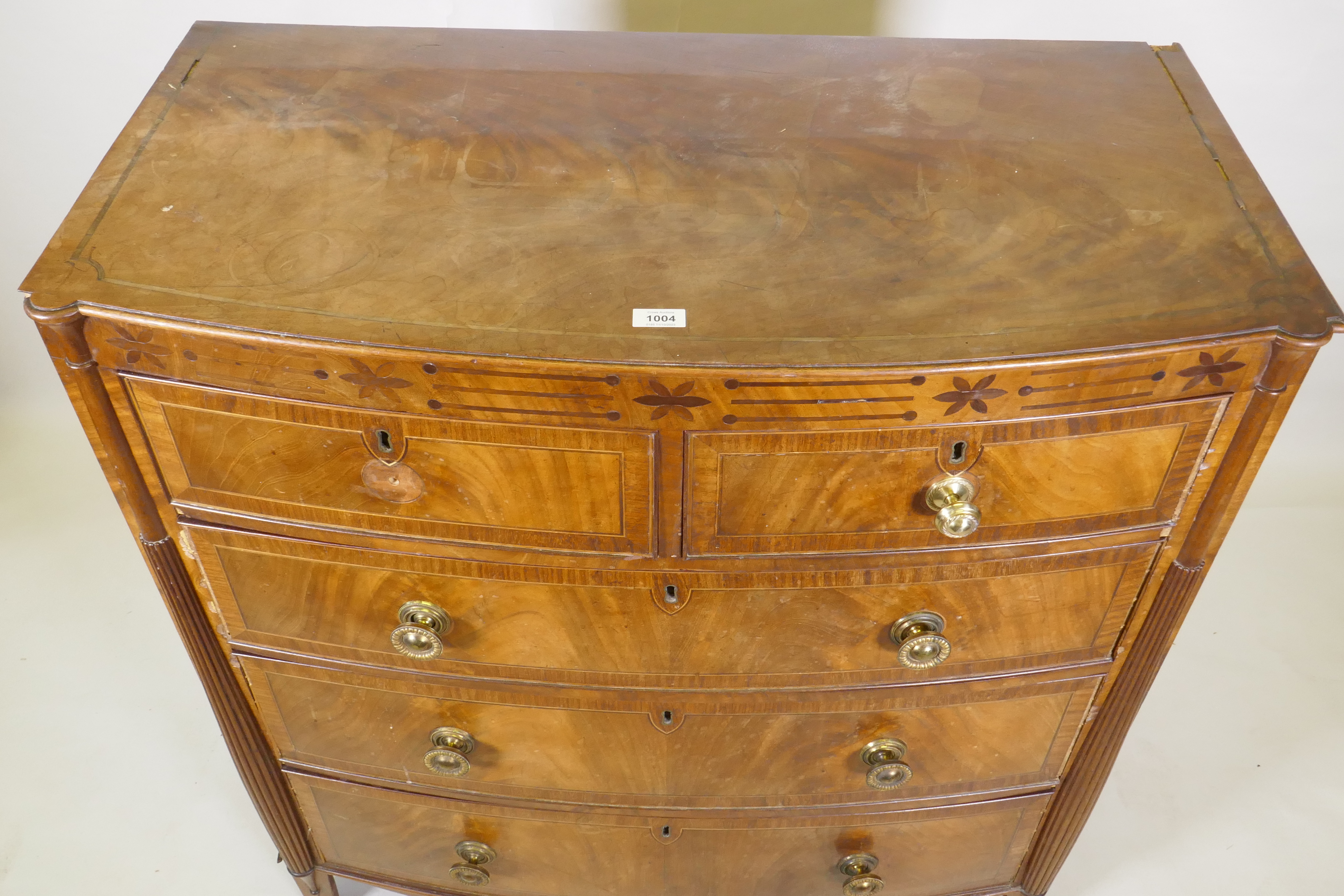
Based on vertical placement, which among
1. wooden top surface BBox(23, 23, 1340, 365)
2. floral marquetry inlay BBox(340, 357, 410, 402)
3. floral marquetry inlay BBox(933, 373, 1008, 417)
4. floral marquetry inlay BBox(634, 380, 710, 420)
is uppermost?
wooden top surface BBox(23, 23, 1340, 365)

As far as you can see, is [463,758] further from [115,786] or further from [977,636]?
[115,786]

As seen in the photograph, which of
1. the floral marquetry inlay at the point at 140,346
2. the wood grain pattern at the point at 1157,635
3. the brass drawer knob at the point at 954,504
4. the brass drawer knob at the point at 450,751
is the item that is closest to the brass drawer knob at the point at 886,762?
the wood grain pattern at the point at 1157,635

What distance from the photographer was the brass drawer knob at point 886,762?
4.99 ft

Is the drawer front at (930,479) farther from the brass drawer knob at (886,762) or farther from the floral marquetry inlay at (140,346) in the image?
the floral marquetry inlay at (140,346)

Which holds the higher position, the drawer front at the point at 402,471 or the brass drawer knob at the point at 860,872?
the drawer front at the point at 402,471

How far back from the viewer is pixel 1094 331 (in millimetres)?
1142

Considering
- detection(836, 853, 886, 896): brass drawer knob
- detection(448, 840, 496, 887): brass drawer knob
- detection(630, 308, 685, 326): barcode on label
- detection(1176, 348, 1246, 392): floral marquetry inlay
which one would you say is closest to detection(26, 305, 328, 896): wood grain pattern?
detection(448, 840, 496, 887): brass drawer knob

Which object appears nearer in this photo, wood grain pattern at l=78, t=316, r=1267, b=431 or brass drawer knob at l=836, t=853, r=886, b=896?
wood grain pattern at l=78, t=316, r=1267, b=431

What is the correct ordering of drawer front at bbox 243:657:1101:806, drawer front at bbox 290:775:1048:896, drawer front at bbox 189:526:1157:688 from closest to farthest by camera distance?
drawer front at bbox 189:526:1157:688, drawer front at bbox 243:657:1101:806, drawer front at bbox 290:775:1048:896

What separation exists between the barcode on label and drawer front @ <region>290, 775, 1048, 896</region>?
795 mm

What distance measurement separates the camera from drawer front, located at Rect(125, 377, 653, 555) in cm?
120

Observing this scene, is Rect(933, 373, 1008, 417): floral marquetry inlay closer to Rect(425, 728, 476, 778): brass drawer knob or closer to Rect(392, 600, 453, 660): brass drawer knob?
Rect(392, 600, 453, 660): brass drawer knob

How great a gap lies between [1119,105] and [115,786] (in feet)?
6.35

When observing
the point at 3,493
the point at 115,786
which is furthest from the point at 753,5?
the point at 3,493
